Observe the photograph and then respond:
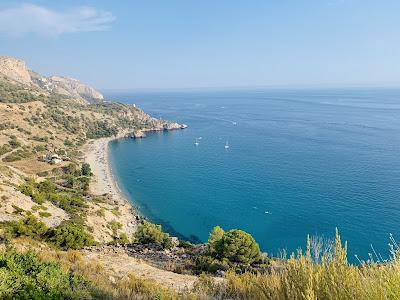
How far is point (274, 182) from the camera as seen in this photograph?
5809cm

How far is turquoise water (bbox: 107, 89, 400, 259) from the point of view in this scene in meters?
42.8

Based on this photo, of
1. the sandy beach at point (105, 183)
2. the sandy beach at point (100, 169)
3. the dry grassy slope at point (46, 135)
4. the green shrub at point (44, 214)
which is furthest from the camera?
the sandy beach at point (100, 169)

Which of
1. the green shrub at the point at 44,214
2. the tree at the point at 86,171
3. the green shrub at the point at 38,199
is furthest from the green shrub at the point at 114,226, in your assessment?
the tree at the point at 86,171

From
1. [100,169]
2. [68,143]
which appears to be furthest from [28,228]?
[68,143]

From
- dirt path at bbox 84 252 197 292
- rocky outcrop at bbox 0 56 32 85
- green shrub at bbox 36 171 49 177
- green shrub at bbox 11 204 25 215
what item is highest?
rocky outcrop at bbox 0 56 32 85

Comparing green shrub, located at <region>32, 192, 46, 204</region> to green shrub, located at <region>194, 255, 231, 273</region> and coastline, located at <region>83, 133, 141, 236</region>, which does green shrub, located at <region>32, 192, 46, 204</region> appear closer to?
coastline, located at <region>83, 133, 141, 236</region>

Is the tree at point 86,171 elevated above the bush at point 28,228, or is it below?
below

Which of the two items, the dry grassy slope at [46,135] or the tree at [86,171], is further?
the tree at [86,171]

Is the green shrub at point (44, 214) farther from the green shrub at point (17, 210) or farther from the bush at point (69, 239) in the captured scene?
the bush at point (69, 239)

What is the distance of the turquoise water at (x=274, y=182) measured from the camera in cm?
4278

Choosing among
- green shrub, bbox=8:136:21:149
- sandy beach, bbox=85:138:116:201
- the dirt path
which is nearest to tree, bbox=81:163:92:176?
sandy beach, bbox=85:138:116:201

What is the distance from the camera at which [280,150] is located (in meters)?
78.2

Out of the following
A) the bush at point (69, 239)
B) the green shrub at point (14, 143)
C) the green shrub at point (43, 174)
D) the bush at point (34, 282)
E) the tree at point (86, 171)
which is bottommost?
the tree at point (86, 171)

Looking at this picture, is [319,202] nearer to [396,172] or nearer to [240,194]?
[240,194]
